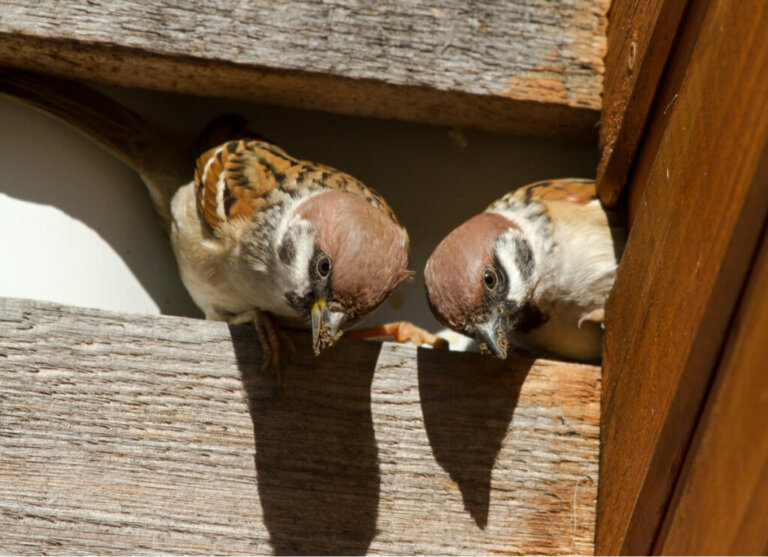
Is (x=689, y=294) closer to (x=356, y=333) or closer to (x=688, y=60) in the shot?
(x=688, y=60)

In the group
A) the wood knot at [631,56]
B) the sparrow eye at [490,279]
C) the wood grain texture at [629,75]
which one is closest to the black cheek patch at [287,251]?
the sparrow eye at [490,279]

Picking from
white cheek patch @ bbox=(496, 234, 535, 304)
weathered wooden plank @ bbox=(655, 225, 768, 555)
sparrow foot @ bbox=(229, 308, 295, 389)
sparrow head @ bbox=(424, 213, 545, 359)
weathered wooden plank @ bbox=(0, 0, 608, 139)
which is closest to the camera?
weathered wooden plank @ bbox=(655, 225, 768, 555)

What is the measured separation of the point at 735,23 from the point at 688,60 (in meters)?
0.27

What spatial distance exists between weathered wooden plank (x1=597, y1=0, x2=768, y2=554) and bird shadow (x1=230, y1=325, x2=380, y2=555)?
15.5 inches

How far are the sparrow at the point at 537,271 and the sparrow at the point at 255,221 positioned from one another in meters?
0.12

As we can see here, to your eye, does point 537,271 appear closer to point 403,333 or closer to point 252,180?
point 403,333

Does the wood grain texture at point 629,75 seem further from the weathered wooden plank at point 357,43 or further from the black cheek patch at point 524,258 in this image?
the black cheek patch at point 524,258

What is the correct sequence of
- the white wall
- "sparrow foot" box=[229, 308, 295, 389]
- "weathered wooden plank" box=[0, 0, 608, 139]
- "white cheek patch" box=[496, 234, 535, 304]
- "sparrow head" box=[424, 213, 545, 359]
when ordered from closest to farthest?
"sparrow foot" box=[229, 308, 295, 389] < "weathered wooden plank" box=[0, 0, 608, 139] < "sparrow head" box=[424, 213, 545, 359] < "white cheek patch" box=[496, 234, 535, 304] < the white wall

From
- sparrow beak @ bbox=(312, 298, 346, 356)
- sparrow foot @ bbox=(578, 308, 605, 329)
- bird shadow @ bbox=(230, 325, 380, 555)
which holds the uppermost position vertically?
sparrow beak @ bbox=(312, 298, 346, 356)

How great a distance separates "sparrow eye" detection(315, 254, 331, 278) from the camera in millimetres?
1717

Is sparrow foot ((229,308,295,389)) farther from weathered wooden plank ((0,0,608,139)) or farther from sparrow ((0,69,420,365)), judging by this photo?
weathered wooden plank ((0,0,608,139))

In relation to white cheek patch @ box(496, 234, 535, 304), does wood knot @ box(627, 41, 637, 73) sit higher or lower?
higher

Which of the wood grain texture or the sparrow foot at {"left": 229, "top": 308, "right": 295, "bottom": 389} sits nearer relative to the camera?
the wood grain texture

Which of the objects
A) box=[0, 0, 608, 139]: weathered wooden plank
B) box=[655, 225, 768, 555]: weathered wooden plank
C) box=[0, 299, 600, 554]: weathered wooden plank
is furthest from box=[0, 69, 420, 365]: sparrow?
box=[655, 225, 768, 555]: weathered wooden plank
